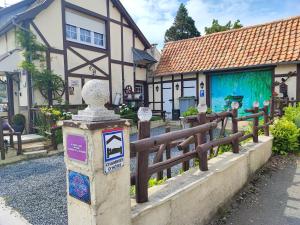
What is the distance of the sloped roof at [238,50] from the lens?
370 inches

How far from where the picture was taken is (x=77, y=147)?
1.72 metres

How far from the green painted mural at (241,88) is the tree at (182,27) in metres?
14.9

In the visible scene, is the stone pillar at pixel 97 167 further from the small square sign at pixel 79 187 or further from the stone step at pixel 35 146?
the stone step at pixel 35 146

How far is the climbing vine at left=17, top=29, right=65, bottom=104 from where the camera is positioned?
7.73 m

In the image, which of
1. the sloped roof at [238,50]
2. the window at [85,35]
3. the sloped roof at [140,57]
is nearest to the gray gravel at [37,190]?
the window at [85,35]

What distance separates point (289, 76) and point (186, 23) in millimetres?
17417

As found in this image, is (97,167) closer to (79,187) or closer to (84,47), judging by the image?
(79,187)

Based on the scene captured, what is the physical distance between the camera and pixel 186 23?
24.5 metres

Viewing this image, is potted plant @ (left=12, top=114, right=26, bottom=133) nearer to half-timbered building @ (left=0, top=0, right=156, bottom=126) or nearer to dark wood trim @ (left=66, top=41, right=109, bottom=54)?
half-timbered building @ (left=0, top=0, right=156, bottom=126)

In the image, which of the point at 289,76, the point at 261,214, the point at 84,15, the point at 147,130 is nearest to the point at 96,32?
the point at 84,15

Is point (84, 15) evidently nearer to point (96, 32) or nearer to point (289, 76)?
point (96, 32)

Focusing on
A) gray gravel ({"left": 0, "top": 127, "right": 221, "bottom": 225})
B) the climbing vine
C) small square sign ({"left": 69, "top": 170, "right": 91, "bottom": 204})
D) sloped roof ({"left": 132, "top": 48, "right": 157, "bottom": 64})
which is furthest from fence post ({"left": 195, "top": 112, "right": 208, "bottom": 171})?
sloped roof ({"left": 132, "top": 48, "right": 157, "bottom": 64})

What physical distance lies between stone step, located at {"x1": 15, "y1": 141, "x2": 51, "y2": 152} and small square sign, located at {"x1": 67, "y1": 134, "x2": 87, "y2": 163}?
528 centimetres

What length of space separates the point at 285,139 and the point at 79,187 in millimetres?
5612
